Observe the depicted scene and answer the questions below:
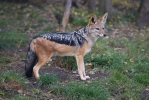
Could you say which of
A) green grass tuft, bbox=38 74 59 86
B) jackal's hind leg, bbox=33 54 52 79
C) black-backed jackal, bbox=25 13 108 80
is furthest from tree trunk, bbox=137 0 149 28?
green grass tuft, bbox=38 74 59 86

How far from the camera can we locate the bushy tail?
8625 millimetres

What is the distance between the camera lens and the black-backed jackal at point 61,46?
8.53 metres

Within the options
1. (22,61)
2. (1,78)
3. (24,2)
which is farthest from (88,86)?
(24,2)

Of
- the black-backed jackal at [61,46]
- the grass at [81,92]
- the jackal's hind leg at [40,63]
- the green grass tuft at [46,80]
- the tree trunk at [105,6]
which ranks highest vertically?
the tree trunk at [105,6]

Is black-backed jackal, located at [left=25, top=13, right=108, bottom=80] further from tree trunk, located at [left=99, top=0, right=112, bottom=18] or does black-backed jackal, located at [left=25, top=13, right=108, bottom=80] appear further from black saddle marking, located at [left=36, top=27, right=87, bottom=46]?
tree trunk, located at [left=99, top=0, right=112, bottom=18]

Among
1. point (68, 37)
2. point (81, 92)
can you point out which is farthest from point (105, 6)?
point (81, 92)

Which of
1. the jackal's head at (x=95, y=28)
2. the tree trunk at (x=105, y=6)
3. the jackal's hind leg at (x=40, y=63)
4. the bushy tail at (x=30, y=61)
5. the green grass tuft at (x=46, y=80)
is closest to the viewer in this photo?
the green grass tuft at (x=46, y=80)

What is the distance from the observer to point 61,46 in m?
8.65

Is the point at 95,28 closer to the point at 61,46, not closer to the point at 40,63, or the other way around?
the point at 61,46

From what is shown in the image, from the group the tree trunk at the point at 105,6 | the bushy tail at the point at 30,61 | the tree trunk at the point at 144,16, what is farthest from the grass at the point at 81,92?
the tree trunk at the point at 105,6

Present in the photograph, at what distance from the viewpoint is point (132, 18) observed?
669 inches

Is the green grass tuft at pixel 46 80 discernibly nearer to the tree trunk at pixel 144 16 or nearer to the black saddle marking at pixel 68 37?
the black saddle marking at pixel 68 37

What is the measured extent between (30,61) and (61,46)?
835mm

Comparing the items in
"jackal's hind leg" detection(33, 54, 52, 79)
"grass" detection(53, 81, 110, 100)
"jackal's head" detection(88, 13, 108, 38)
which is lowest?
"grass" detection(53, 81, 110, 100)
